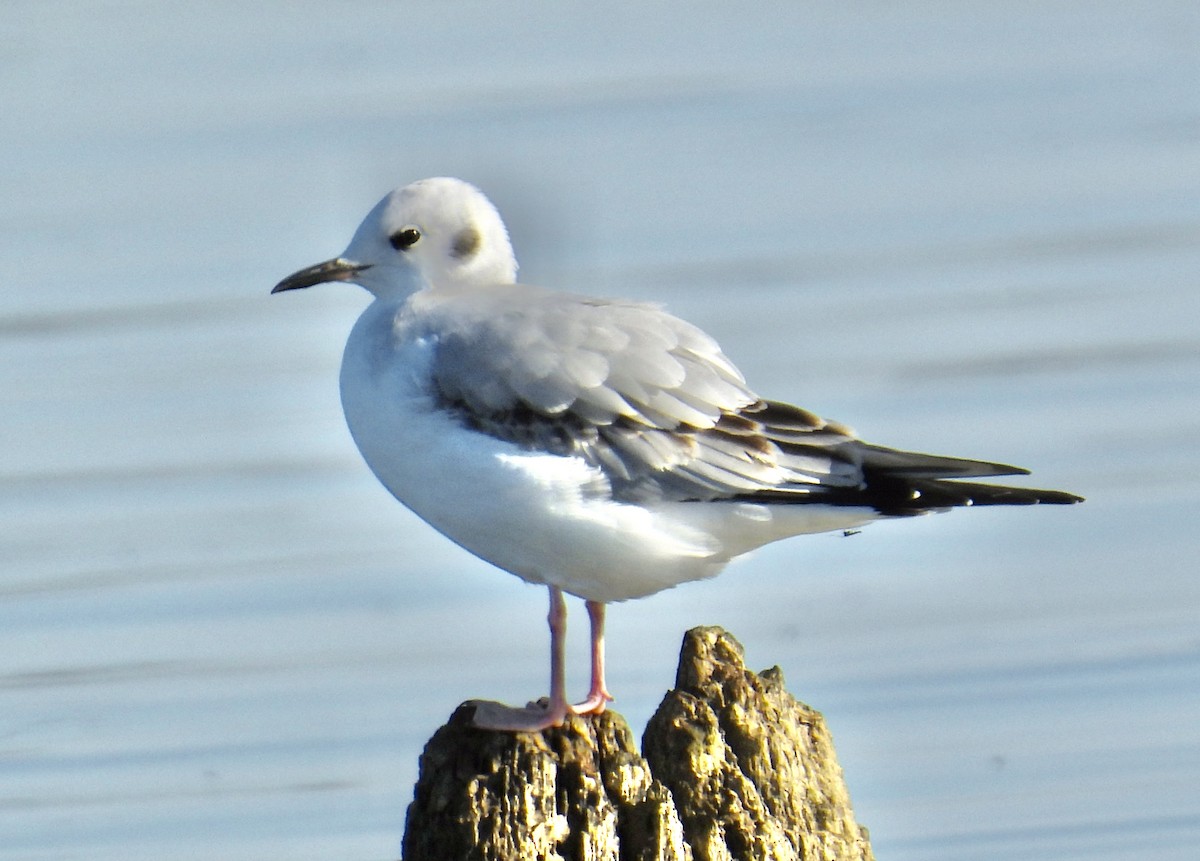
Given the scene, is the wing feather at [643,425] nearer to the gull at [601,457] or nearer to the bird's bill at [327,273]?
the gull at [601,457]

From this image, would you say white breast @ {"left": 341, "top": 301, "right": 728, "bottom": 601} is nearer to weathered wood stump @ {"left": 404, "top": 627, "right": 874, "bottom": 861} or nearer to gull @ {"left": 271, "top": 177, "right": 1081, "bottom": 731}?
gull @ {"left": 271, "top": 177, "right": 1081, "bottom": 731}

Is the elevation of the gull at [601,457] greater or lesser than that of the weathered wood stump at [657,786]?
greater

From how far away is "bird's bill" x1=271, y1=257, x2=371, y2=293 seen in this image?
25.5 feet

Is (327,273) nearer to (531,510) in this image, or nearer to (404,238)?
(404,238)

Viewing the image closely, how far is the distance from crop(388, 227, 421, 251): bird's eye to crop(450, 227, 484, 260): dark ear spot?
0.41 ft

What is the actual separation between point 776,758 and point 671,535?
30.9 inches

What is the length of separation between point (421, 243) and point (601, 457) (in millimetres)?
1031

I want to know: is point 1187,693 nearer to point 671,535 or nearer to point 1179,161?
point 671,535

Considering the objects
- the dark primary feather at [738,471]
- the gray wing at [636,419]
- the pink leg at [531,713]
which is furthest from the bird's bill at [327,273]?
the pink leg at [531,713]

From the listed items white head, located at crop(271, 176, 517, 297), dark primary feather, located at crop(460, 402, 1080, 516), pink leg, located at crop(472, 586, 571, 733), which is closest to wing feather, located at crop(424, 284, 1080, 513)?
dark primary feather, located at crop(460, 402, 1080, 516)

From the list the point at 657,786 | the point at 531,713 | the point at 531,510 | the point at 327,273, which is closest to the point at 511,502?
the point at 531,510

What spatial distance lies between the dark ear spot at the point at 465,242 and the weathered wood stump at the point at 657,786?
62.5 inches

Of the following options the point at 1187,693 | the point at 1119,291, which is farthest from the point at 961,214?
the point at 1187,693

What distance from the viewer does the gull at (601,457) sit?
23.4 feet
